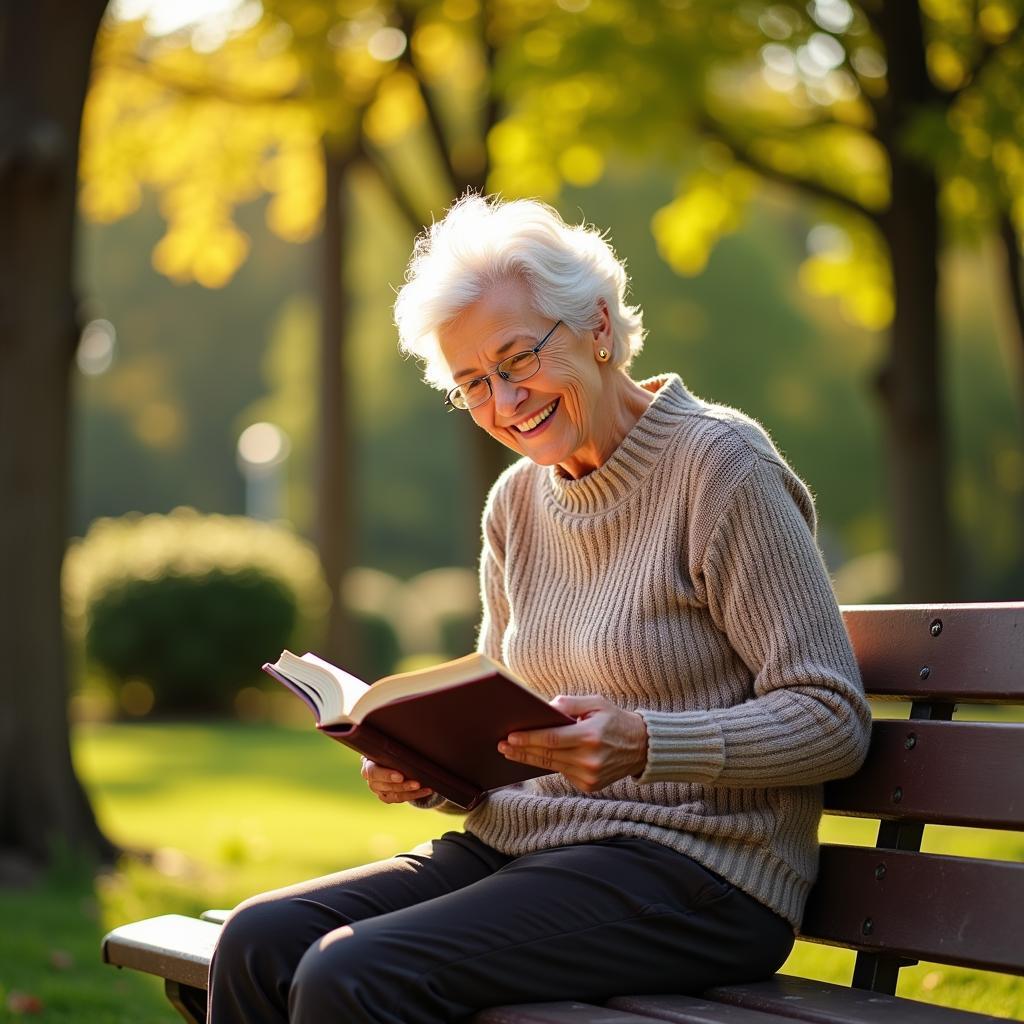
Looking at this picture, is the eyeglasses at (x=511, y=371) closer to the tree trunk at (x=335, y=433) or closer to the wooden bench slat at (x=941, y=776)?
the wooden bench slat at (x=941, y=776)

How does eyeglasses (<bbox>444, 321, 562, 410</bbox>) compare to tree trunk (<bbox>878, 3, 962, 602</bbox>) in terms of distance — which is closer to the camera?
eyeglasses (<bbox>444, 321, 562, 410</bbox>)

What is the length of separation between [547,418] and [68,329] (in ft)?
13.0

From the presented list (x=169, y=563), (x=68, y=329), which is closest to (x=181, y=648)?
(x=169, y=563)

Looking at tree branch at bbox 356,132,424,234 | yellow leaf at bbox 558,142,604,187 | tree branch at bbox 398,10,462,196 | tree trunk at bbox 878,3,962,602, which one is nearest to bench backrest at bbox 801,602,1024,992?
tree trunk at bbox 878,3,962,602

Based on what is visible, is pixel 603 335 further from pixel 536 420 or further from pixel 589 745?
pixel 589 745

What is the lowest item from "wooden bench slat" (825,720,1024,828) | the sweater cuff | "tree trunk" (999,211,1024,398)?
"wooden bench slat" (825,720,1024,828)

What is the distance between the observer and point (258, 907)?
113 inches

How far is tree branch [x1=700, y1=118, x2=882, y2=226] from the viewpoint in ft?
39.5

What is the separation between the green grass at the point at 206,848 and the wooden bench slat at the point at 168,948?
1.18m

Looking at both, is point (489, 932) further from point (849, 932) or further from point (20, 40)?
point (20, 40)

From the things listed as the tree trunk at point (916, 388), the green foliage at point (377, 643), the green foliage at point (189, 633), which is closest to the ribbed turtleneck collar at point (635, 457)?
the tree trunk at point (916, 388)

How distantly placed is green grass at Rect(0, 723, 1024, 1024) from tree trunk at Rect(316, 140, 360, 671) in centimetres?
309

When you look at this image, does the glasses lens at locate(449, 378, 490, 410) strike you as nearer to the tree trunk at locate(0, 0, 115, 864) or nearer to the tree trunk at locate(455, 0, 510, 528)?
the tree trunk at locate(0, 0, 115, 864)

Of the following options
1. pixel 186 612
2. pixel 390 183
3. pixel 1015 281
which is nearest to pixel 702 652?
pixel 1015 281
